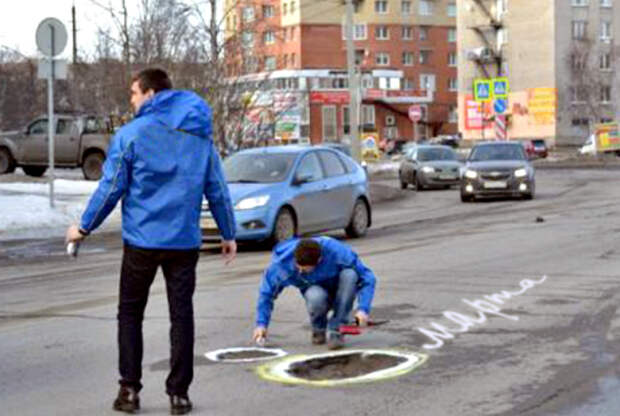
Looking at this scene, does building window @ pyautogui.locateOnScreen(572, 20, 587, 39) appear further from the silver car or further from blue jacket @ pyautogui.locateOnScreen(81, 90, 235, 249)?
blue jacket @ pyautogui.locateOnScreen(81, 90, 235, 249)

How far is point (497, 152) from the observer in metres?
29.2

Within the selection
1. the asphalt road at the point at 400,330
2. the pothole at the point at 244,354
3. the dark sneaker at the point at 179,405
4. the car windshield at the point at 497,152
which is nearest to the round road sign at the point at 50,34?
the asphalt road at the point at 400,330

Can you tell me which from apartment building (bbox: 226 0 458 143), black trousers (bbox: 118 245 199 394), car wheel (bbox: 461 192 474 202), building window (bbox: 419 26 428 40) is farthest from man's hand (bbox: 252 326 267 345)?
building window (bbox: 419 26 428 40)

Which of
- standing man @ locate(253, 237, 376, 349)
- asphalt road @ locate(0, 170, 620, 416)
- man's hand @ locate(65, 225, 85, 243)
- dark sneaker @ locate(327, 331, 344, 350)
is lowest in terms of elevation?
asphalt road @ locate(0, 170, 620, 416)

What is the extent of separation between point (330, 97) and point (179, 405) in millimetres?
101829

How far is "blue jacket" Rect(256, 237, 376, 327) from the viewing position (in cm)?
775

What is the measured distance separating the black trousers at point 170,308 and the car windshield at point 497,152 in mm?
23195

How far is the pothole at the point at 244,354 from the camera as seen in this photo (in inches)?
305

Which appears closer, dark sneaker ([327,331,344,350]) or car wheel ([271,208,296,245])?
dark sneaker ([327,331,344,350])

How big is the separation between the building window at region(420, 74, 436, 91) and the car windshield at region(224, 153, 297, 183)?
98140 mm

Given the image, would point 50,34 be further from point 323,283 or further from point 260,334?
point 260,334

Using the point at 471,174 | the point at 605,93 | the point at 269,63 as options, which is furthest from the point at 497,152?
the point at 605,93

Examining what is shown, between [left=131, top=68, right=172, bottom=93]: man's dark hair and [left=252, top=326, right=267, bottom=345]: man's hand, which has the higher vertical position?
[left=131, top=68, right=172, bottom=93]: man's dark hair

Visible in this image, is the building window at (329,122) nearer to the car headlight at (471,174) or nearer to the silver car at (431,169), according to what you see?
the silver car at (431,169)
